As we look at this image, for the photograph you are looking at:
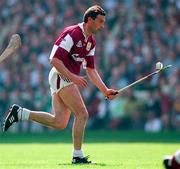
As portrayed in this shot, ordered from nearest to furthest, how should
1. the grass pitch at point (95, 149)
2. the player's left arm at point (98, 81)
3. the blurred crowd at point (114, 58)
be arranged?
1. the grass pitch at point (95, 149)
2. the player's left arm at point (98, 81)
3. the blurred crowd at point (114, 58)

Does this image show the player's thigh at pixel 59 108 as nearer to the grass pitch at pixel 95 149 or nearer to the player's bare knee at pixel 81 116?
the player's bare knee at pixel 81 116

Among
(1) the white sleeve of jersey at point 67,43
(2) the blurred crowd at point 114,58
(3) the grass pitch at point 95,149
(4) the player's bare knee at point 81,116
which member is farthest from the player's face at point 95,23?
(2) the blurred crowd at point 114,58

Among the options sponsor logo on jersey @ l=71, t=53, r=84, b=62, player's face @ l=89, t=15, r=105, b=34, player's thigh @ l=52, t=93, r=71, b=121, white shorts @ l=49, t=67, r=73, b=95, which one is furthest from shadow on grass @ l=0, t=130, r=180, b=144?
player's face @ l=89, t=15, r=105, b=34

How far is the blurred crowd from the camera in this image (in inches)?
849

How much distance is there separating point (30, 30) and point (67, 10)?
4.23 ft

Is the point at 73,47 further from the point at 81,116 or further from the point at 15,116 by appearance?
the point at 15,116

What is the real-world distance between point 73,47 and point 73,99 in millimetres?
784

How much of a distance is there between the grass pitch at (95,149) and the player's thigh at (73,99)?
816 millimetres

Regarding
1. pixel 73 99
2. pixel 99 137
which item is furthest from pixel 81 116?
pixel 99 137

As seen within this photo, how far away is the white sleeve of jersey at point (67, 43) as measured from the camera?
12.0 meters

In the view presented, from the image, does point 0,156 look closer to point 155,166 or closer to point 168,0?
point 155,166

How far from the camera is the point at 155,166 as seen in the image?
1140 centimetres

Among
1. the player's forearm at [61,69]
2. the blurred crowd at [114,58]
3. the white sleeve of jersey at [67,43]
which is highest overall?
the blurred crowd at [114,58]

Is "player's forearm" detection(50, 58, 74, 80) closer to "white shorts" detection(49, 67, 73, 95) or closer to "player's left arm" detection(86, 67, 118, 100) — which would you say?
"white shorts" detection(49, 67, 73, 95)
